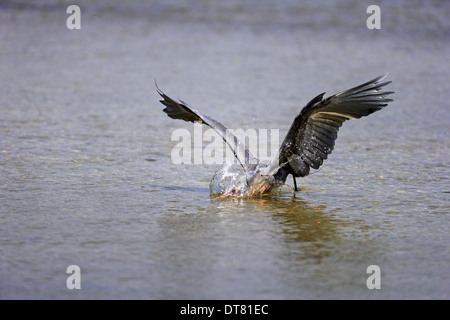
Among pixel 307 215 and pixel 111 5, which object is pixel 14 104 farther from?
pixel 111 5

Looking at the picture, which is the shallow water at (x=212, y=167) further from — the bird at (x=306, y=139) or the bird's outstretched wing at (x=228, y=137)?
the bird's outstretched wing at (x=228, y=137)

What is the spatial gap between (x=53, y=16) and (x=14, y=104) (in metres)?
6.40

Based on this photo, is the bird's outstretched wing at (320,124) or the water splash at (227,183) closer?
the bird's outstretched wing at (320,124)

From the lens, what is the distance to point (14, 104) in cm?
955

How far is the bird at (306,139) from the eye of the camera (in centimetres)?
621

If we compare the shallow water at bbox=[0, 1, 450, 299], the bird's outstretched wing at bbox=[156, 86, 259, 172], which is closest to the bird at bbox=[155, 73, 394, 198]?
the bird's outstretched wing at bbox=[156, 86, 259, 172]

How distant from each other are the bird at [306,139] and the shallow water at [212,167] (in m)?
0.15

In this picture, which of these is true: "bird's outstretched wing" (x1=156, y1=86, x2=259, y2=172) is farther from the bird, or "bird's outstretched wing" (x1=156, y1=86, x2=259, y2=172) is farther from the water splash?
the water splash

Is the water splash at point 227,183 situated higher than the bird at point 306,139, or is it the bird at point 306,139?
the bird at point 306,139

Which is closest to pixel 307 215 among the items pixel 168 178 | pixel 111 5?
pixel 168 178

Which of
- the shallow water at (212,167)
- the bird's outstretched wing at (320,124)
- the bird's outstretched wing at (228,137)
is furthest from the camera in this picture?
the bird's outstretched wing at (228,137)

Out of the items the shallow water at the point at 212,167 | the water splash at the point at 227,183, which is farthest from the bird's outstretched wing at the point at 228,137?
the shallow water at the point at 212,167

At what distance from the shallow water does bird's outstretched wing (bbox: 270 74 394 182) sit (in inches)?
11.5

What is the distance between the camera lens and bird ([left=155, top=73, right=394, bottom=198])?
6.21m
